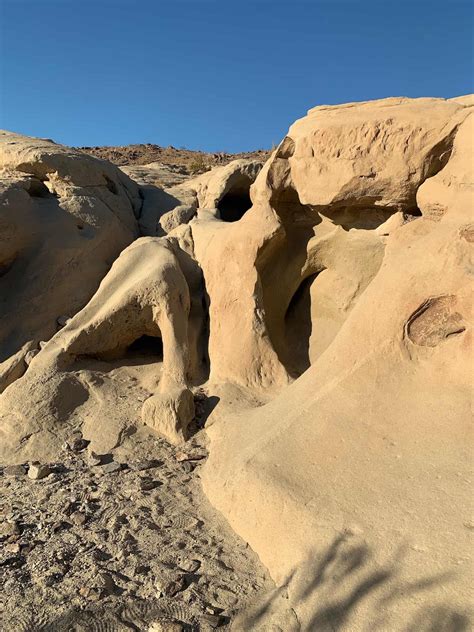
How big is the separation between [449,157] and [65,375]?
140 inches

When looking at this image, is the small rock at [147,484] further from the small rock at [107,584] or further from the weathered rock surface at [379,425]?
the small rock at [107,584]

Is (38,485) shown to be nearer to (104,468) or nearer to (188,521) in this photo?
(104,468)

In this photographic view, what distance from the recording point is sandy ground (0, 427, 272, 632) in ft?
7.95

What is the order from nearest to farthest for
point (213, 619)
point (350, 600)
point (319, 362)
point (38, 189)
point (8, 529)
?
1. point (350, 600)
2. point (213, 619)
3. point (8, 529)
4. point (319, 362)
5. point (38, 189)

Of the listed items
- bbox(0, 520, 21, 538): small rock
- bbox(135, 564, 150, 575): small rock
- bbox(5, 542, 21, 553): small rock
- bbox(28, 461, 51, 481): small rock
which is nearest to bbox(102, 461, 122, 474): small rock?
bbox(28, 461, 51, 481): small rock

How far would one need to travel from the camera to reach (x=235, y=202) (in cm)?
823

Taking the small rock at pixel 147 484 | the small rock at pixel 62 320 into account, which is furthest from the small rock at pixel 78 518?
the small rock at pixel 62 320

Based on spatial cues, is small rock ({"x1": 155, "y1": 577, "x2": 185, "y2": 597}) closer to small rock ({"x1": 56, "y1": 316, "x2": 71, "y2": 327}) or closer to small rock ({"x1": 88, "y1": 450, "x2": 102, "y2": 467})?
small rock ({"x1": 88, "y1": 450, "x2": 102, "y2": 467})

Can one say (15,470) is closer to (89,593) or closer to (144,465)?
(144,465)

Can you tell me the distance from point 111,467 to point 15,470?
2.25ft

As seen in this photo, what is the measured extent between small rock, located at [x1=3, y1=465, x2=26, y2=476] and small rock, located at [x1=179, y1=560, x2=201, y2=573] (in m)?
1.61

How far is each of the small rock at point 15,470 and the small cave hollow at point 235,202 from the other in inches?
192

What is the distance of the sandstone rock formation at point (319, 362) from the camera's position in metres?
2.48

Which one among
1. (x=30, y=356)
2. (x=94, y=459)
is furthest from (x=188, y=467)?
(x=30, y=356)
